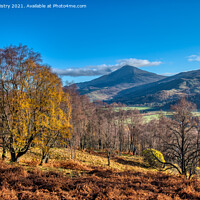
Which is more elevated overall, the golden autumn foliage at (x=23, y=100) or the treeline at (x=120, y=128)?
the golden autumn foliage at (x=23, y=100)

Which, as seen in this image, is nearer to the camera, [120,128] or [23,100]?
[23,100]

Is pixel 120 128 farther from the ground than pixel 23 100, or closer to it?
closer to it

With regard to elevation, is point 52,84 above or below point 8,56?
below

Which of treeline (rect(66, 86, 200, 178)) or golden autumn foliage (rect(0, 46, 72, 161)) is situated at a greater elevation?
golden autumn foliage (rect(0, 46, 72, 161))

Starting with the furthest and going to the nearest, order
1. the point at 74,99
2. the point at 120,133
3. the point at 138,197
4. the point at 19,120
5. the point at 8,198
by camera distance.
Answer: the point at 120,133 < the point at 74,99 < the point at 19,120 < the point at 138,197 < the point at 8,198

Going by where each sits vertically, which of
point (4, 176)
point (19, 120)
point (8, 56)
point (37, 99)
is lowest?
point (4, 176)

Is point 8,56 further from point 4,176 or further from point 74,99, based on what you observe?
point 74,99

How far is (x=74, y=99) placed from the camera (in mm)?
30656

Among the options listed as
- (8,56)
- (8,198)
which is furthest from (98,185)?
(8,56)

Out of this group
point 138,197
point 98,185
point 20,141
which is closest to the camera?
point 138,197

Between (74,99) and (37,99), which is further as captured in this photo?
(74,99)

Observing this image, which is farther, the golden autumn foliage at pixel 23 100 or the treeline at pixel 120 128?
the treeline at pixel 120 128

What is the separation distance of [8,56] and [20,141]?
7143 millimetres

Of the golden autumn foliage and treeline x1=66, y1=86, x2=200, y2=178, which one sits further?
treeline x1=66, y1=86, x2=200, y2=178
